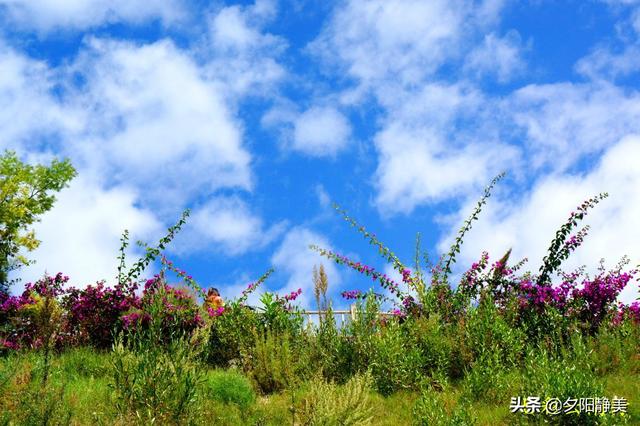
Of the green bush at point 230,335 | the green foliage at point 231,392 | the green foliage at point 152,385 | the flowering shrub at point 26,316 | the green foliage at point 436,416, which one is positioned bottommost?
the green foliage at point 436,416

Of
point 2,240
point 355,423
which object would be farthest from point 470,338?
point 2,240

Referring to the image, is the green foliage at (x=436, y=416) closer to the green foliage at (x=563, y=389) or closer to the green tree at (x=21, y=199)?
→ the green foliage at (x=563, y=389)

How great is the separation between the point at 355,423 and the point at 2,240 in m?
25.7

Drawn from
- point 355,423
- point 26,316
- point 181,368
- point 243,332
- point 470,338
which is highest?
point 26,316

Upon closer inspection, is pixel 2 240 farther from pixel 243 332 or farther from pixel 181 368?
pixel 181 368

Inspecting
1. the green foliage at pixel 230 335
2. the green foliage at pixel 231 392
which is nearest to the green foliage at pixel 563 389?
the green foliage at pixel 231 392

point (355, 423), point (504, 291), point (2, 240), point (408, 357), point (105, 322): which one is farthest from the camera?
point (2, 240)

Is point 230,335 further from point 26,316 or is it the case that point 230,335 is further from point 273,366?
point 26,316

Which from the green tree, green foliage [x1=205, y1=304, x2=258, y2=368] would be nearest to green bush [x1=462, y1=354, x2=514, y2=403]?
green foliage [x1=205, y1=304, x2=258, y2=368]

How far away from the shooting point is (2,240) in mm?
26750

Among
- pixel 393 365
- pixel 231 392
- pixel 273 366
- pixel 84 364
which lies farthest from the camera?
pixel 84 364

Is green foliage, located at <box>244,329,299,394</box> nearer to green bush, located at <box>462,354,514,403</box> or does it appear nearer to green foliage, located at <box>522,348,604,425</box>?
green bush, located at <box>462,354,514,403</box>

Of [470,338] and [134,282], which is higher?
[134,282]

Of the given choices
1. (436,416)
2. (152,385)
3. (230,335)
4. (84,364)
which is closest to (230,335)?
(230,335)
